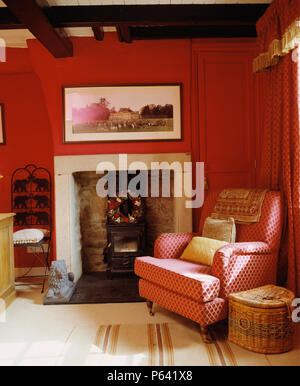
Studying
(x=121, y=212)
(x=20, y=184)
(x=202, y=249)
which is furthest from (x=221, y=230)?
(x=20, y=184)

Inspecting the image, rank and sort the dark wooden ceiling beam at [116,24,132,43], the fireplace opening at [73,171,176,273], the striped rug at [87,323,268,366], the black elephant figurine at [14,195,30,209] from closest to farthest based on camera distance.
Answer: the striped rug at [87,323,268,366] < the dark wooden ceiling beam at [116,24,132,43] < the black elephant figurine at [14,195,30,209] < the fireplace opening at [73,171,176,273]

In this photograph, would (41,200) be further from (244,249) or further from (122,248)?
(244,249)

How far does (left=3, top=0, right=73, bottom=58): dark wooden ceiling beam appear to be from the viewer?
249 cm

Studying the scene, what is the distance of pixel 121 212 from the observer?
4031 millimetres

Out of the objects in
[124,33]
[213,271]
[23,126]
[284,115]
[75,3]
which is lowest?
[213,271]

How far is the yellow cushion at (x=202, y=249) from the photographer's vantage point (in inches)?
112

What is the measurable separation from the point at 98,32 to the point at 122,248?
247cm

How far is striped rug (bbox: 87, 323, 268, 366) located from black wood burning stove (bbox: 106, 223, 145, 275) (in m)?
1.25

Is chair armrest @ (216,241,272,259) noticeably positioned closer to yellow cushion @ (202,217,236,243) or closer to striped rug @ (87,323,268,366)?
yellow cushion @ (202,217,236,243)

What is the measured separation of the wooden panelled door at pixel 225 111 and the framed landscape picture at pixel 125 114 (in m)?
0.30

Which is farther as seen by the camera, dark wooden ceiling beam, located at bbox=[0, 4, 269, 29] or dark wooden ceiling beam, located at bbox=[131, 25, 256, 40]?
dark wooden ceiling beam, located at bbox=[131, 25, 256, 40]

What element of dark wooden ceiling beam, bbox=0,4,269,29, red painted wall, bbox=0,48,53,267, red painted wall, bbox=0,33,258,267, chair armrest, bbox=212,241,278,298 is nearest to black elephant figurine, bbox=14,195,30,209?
red painted wall, bbox=0,48,53,267

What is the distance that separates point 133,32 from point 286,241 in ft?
9.09
